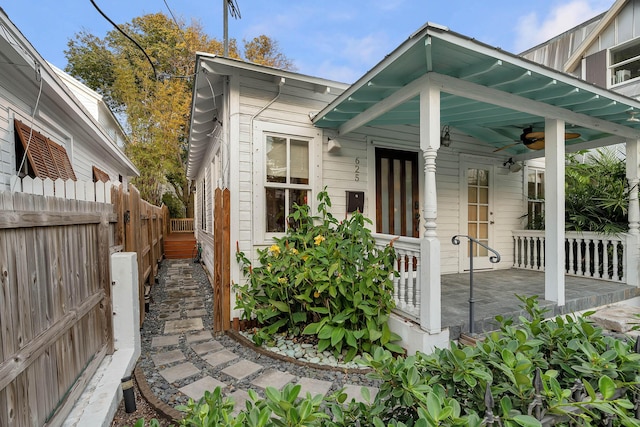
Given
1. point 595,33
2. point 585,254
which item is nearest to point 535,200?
point 585,254

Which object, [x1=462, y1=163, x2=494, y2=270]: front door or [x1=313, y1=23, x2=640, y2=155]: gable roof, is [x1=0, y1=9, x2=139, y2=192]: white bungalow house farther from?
[x1=462, y1=163, x2=494, y2=270]: front door

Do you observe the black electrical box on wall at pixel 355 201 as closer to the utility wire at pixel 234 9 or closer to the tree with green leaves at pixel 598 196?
the utility wire at pixel 234 9

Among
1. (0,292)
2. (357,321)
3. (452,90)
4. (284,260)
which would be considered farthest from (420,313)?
(0,292)

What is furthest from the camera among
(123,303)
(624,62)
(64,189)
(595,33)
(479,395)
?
(595,33)

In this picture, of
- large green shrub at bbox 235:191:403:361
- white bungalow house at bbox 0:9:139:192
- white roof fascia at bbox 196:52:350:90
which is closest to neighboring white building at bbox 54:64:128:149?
white bungalow house at bbox 0:9:139:192

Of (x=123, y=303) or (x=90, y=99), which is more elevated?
(x=90, y=99)

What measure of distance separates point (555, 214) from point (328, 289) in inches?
112

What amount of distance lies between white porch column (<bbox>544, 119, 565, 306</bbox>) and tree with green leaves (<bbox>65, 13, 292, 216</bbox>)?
1193 centimetres

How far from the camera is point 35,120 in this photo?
3918mm

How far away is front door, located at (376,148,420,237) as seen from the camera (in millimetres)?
4588

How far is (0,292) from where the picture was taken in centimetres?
113

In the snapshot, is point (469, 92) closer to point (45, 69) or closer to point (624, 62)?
point (45, 69)

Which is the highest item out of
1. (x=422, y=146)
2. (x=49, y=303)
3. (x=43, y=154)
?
(x=43, y=154)

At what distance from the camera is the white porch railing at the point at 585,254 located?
454cm
